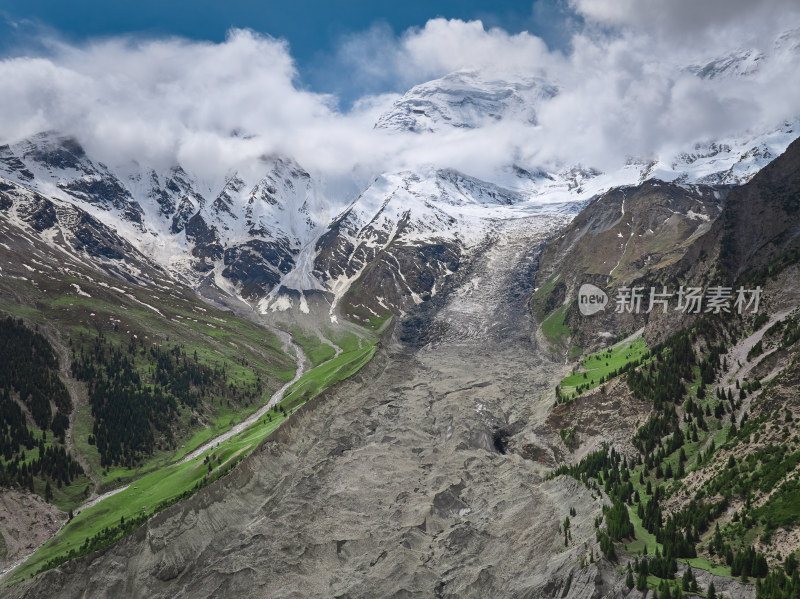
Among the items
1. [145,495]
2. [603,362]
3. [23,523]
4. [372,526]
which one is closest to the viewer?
[372,526]

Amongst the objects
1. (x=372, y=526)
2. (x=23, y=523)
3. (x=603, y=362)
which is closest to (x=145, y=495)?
(x=23, y=523)

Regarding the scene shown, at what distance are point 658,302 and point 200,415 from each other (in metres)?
123

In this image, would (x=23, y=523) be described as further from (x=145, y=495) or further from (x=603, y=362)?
(x=603, y=362)

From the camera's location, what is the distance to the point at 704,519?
57969 mm

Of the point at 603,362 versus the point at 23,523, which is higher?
the point at 603,362

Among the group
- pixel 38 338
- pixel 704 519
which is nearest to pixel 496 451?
pixel 704 519

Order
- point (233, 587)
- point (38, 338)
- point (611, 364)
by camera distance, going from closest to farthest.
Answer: point (233, 587) < point (611, 364) < point (38, 338)

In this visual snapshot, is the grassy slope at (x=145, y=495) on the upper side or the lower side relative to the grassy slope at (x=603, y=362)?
lower

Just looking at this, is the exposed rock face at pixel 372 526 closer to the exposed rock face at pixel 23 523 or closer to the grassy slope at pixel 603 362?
the grassy slope at pixel 603 362

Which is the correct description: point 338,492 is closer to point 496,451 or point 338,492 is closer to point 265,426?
point 496,451

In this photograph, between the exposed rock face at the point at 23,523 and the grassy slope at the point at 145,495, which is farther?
the exposed rock face at the point at 23,523

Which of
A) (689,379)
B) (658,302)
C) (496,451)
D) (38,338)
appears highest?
(658,302)

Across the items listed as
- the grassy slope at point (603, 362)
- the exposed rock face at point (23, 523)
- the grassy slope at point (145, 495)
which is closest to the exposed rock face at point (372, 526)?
the grassy slope at point (145, 495)

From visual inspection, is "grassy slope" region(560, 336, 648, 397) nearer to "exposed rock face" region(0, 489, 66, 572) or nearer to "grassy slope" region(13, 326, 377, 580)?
"grassy slope" region(13, 326, 377, 580)
